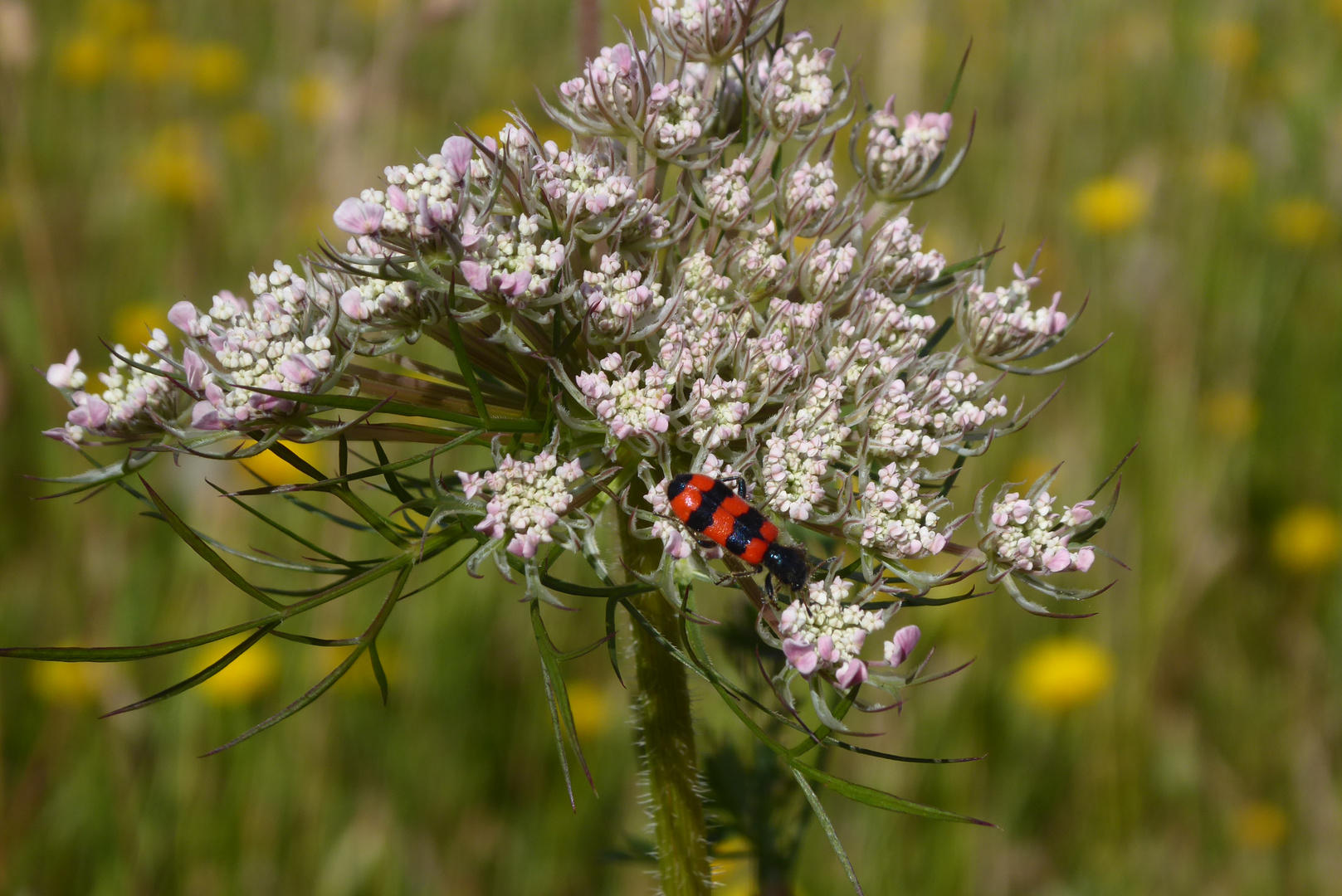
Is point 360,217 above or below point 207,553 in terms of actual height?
above

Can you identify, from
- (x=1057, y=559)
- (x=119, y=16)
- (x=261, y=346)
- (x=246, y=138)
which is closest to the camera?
(x=261, y=346)

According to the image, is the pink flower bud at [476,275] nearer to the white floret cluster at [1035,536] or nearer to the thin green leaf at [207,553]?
the thin green leaf at [207,553]

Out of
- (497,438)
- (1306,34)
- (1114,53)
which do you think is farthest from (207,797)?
(1306,34)

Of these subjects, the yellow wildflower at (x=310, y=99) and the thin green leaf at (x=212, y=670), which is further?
the yellow wildflower at (x=310, y=99)

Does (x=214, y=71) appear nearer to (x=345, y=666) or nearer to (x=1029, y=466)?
(x=1029, y=466)

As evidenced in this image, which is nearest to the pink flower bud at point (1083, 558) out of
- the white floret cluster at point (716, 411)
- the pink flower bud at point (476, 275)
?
the white floret cluster at point (716, 411)

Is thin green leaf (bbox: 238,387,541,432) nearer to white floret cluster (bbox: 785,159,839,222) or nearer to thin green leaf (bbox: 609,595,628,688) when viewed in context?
thin green leaf (bbox: 609,595,628,688)

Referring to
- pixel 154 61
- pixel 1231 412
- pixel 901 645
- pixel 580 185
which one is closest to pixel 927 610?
pixel 1231 412

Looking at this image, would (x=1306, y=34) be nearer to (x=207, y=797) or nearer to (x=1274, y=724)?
(x=1274, y=724)
